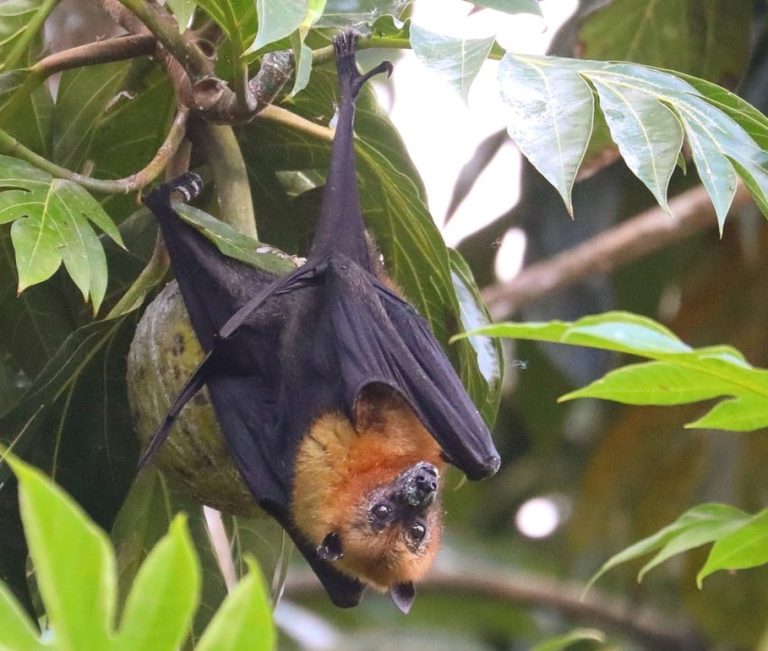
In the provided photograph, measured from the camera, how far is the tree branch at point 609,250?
3418 millimetres

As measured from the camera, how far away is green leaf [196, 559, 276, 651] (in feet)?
2.45

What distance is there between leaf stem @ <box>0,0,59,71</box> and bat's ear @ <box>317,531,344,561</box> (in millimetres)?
864

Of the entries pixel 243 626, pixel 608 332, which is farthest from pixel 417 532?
pixel 243 626

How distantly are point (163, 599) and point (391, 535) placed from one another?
1.16 metres

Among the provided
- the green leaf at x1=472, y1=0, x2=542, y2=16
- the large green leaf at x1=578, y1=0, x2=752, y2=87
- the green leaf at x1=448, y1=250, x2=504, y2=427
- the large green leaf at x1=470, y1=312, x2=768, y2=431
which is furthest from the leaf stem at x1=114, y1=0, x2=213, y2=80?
the large green leaf at x1=578, y1=0, x2=752, y2=87

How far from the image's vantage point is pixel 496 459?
181 cm

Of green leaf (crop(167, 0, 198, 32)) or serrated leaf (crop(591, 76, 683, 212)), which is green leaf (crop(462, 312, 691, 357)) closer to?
serrated leaf (crop(591, 76, 683, 212))

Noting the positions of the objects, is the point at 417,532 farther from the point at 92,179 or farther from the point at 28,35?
the point at 28,35

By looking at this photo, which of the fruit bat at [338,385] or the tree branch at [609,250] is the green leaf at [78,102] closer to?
the fruit bat at [338,385]

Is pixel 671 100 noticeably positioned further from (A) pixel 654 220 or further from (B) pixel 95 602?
(A) pixel 654 220

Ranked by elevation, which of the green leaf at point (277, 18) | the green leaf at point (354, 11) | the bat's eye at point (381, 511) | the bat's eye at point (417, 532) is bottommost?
the bat's eye at point (417, 532)

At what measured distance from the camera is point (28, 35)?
1.83 m

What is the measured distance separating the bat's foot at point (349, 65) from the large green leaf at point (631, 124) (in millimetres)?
284

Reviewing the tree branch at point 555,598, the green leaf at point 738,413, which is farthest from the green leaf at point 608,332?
the tree branch at point 555,598
